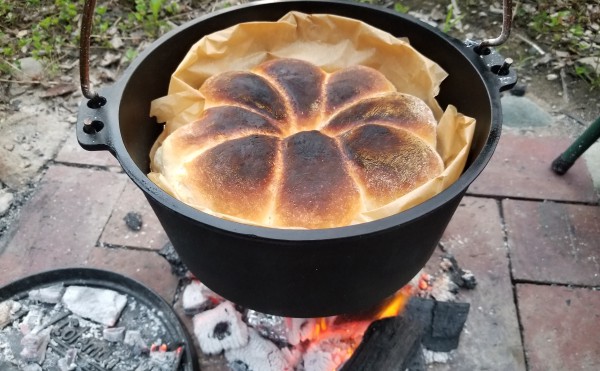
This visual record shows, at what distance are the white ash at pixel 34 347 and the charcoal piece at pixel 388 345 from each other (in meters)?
1.04

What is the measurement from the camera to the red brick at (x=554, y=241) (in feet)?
7.04

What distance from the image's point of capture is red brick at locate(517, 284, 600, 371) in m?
1.90

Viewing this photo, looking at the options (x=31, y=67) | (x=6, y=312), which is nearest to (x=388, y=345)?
(x=6, y=312)

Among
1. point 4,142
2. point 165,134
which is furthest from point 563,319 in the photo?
point 4,142

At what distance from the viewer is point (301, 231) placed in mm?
1147

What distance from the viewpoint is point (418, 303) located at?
1993 mm

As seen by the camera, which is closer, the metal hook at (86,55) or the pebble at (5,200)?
the metal hook at (86,55)

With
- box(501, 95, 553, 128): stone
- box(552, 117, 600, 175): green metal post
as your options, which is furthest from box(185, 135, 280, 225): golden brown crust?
box(501, 95, 553, 128): stone

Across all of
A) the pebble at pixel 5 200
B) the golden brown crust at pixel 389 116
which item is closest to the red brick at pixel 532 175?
the golden brown crust at pixel 389 116

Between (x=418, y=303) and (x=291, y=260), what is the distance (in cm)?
93

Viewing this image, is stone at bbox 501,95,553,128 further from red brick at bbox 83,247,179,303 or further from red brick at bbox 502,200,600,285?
red brick at bbox 83,247,179,303

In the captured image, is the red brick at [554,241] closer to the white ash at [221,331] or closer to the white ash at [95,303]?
the white ash at [221,331]

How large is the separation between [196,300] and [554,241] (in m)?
1.49

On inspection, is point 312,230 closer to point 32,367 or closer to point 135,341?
point 135,341
